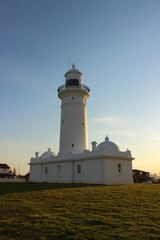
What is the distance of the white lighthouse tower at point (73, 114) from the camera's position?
29625mm

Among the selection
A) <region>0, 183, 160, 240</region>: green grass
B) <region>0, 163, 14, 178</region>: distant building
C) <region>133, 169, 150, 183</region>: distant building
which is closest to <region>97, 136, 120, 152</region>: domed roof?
<region>0, 183, 160, 240</region>: green grass

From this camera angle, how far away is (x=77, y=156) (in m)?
26.6

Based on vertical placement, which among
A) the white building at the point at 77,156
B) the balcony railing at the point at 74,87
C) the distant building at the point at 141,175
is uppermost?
the balcony railing at the point at 74,87

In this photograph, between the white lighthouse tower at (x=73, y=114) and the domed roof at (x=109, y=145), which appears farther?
the white lighthouse tower at (x=73, y=114)

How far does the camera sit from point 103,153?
23.8 metres

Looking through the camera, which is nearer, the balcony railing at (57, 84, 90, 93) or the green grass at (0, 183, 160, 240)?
the green grass at (0, 183, 160, 240)

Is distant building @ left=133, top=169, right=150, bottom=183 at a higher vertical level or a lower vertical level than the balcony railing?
lower

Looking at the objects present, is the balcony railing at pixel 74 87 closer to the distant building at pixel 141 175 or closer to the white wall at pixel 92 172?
the white wall at pixel 92 172

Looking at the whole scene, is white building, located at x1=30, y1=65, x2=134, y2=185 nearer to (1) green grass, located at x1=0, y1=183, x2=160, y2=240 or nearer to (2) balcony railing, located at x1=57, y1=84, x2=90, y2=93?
(2) balcony railing, located at x1=57, y1=84, x2=90, y2=93

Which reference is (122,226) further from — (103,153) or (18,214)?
(103,153)

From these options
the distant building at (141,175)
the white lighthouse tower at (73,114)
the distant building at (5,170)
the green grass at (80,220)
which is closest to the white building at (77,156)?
the white lighthouse tower at (73,114)

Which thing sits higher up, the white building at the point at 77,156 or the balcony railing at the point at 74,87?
the balcony railing at the point at 74,87

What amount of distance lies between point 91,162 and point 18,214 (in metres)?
16.7

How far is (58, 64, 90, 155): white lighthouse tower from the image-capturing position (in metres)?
29.6
